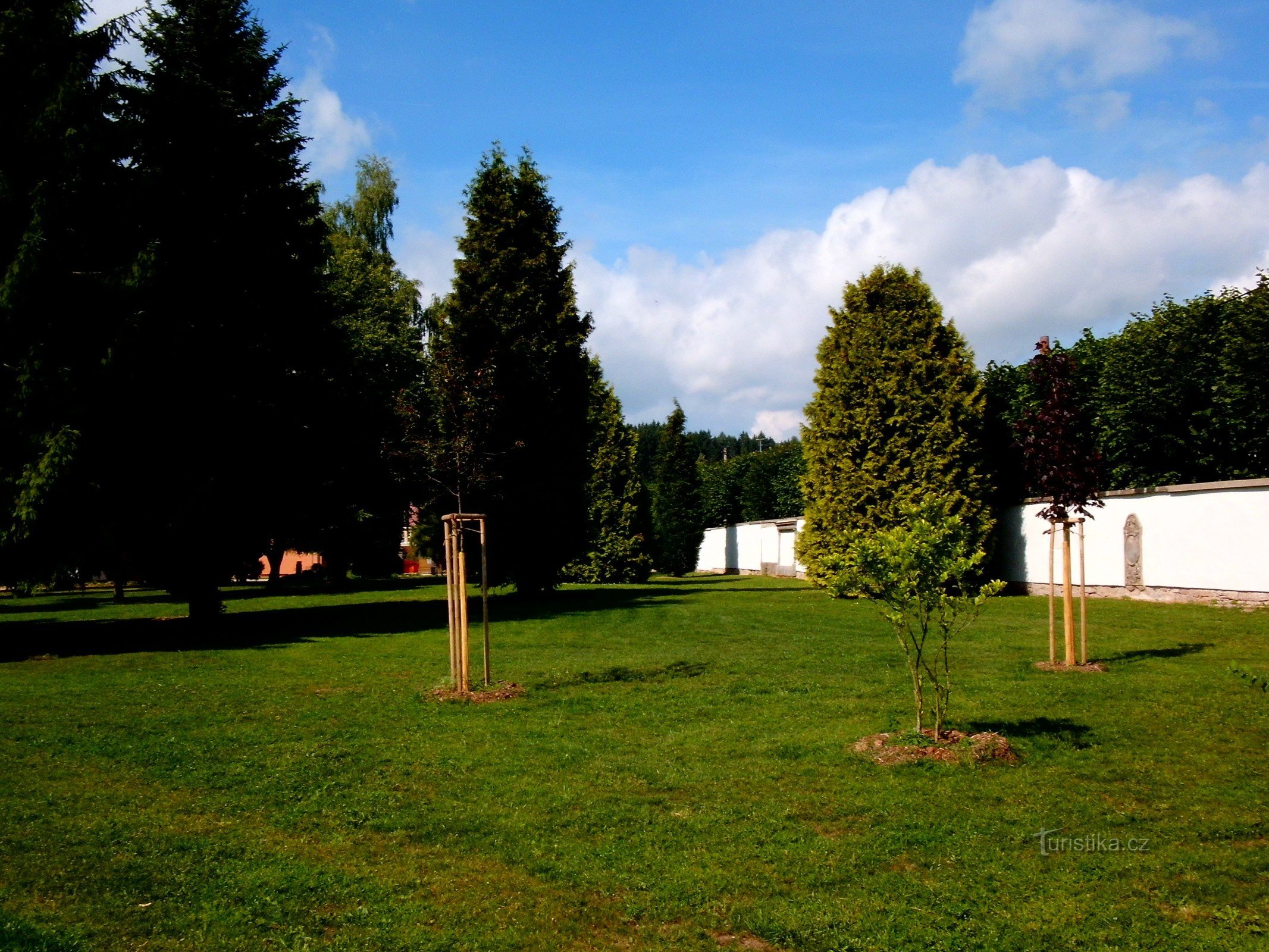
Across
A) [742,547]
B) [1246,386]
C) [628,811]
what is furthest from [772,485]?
[628,811]

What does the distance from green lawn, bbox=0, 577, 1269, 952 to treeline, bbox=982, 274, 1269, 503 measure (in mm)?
14596

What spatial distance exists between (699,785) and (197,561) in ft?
53.4

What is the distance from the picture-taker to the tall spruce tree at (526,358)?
971 inches

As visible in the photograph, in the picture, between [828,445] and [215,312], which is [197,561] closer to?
[215,312]

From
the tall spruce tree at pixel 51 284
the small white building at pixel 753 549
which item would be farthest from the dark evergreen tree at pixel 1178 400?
the tall spruce tree at pixel 51 284

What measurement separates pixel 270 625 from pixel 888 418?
17.1 m

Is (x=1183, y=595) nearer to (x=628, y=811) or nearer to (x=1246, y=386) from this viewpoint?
(x=1246, y=386)

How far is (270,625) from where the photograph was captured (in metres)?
20.0

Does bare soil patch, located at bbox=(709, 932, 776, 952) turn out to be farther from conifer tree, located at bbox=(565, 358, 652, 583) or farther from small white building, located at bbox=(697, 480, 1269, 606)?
→ conifer tree, located at bbox=(565, 358, 652, 583)

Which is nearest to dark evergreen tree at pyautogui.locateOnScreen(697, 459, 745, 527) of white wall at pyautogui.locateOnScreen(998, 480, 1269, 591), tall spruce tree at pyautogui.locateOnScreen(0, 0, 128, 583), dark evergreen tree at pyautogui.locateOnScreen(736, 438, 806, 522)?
dark evergreen tree at pyautogui.locateOnScreen(736, 438, 806, 522)

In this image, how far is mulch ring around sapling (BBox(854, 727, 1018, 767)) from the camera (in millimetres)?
7148

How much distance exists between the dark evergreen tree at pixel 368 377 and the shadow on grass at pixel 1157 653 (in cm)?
1089

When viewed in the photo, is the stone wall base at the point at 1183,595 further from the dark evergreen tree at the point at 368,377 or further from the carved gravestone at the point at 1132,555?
the dark evergreen tree at the point at 368,377

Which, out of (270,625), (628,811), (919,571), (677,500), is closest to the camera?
(628,811)
